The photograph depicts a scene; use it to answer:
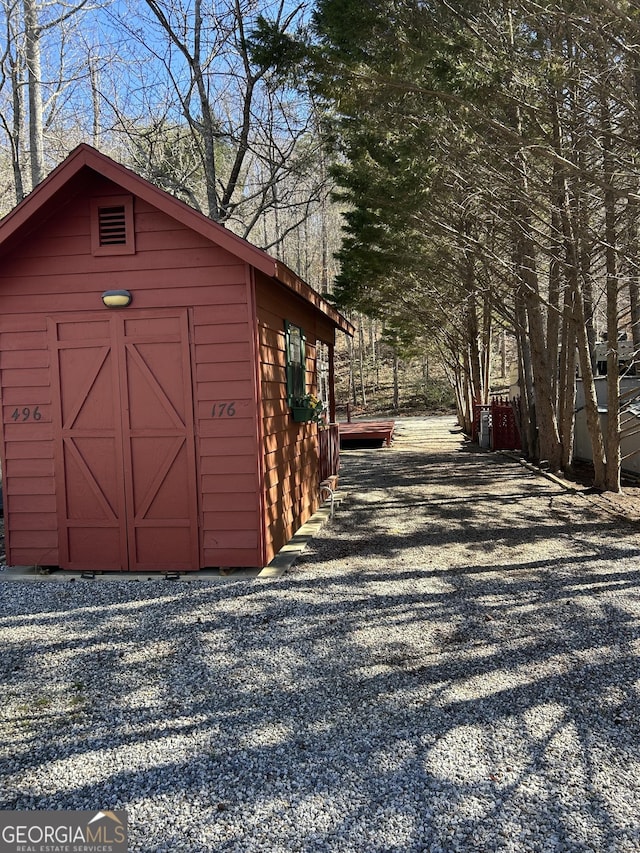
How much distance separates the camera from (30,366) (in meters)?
6.57

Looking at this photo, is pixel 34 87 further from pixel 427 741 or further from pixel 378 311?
pixel 427 741

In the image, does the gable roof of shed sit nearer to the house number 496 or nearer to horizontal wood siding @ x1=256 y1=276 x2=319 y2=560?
horizontal wood siding @ x1=256 y1=276 x2=319 y2=560

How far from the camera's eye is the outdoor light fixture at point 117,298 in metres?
6.30

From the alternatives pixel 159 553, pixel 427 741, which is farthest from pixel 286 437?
pixel 427 741

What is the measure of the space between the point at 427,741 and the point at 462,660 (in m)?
1.05

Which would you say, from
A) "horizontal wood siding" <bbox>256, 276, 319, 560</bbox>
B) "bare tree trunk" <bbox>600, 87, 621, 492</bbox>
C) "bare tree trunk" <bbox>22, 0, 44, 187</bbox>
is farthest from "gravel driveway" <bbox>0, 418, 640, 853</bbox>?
"bare tree trunk" <bbox>22, 0, 44, 187</bbox>

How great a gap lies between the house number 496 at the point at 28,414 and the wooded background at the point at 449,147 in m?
4.43

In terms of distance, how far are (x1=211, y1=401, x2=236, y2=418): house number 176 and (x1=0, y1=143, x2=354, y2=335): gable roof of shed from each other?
1.27 m

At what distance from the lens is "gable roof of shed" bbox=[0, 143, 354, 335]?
5.88m

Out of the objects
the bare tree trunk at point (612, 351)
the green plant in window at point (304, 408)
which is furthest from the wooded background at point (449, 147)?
the green plant in window at point (304, 408)

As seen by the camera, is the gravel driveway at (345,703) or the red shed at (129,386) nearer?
the gravel driveway at (345,703)

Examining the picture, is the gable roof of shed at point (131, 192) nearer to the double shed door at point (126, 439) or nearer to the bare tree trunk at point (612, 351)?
the double shed door at point (126, 439)

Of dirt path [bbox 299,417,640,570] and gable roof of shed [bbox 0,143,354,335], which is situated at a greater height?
gable roof of shed [bbox 0,143,354,335]

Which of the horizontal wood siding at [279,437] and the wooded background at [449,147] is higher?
the wooded background at [449,147]
